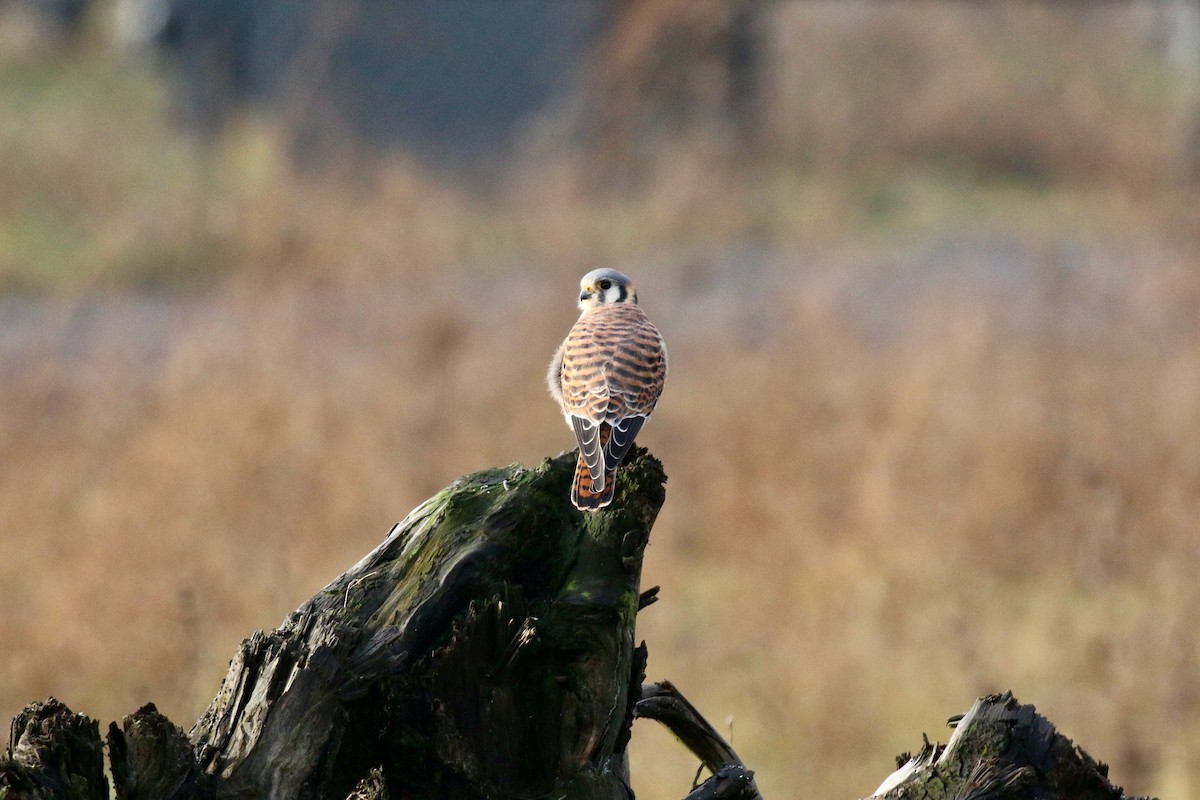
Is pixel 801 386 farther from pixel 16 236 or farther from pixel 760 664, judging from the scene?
pixel 16 236

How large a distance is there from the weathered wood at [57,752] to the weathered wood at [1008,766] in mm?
846

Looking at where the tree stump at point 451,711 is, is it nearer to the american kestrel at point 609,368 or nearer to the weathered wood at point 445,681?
the weathered wood at point 445,681

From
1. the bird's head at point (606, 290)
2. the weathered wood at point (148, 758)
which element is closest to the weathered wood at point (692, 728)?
the weathered wood at point (148, 758)

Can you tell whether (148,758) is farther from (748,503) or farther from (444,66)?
(444,66)

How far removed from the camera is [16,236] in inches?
428

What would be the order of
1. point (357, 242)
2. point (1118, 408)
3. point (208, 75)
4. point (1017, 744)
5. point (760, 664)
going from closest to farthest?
point (1017, 744)
point (760, 664)
point (1118, 408)
point (357, 242)
point (208, 75)

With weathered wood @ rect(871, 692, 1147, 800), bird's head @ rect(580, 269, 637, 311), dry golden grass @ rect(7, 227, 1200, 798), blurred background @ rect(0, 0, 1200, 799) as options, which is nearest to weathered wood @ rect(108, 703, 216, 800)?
weathered wood @ rect(871, 692, 1147, 800)

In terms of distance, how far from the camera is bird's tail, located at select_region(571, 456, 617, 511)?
1711 millimetres

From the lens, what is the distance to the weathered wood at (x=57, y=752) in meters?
1.35

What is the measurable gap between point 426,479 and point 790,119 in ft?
41.9

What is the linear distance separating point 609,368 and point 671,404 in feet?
15.4

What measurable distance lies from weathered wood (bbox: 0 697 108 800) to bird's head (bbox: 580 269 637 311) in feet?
5.21

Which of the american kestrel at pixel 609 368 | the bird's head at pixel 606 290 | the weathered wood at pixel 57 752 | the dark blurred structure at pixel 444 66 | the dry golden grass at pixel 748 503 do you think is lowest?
the weathered wood at pixel 57 752

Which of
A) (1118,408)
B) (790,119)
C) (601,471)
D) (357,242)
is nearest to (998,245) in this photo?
(790,119)
